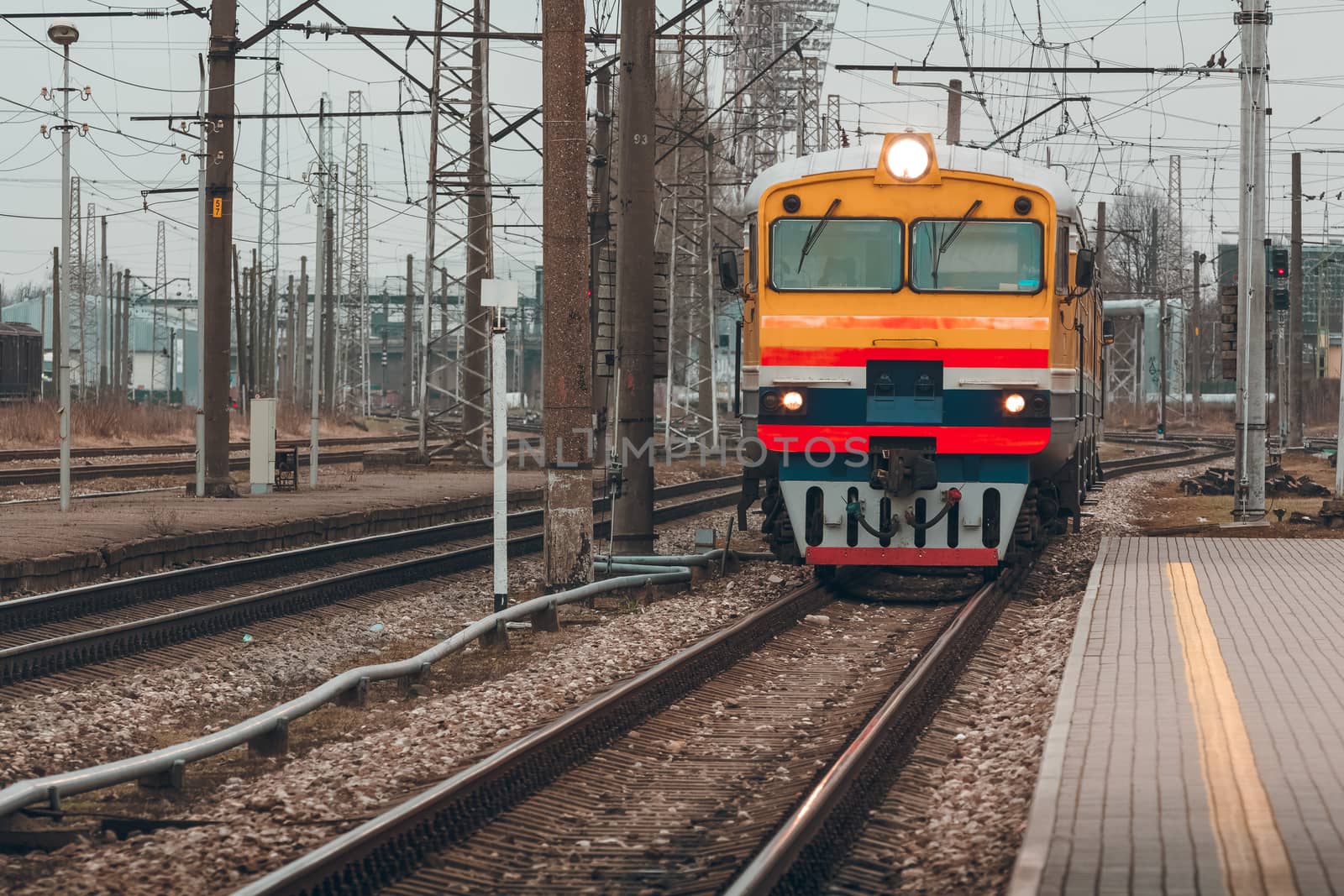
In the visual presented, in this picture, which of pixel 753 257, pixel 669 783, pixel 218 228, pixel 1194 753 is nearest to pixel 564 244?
pixel 753 257

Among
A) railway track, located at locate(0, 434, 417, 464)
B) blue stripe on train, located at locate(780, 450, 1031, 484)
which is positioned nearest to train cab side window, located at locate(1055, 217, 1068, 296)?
blue stripe on train, located at locate(780, 450, 1031, 484)

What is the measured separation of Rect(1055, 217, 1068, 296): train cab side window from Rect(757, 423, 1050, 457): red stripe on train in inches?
48.6

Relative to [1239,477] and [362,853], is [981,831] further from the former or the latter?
[1239,477]

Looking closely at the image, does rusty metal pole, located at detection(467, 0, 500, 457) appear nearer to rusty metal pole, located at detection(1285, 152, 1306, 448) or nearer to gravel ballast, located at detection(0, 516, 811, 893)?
gravel ballast, located at detection(0, 516, 811, 893)

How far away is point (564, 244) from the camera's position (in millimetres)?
13523

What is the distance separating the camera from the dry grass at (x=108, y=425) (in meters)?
38.9

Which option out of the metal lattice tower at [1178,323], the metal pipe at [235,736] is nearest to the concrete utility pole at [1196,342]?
the metal lattice tower at [1178,323]

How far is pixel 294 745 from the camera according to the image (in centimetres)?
855

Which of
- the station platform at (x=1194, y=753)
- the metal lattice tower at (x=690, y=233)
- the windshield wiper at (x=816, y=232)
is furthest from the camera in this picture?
the metal lattice tower at (x=690, y=233)

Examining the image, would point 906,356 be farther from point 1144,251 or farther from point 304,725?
point 1144,251

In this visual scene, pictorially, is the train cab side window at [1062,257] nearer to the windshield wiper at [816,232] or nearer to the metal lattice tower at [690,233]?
the windshield wiper at [816,232]

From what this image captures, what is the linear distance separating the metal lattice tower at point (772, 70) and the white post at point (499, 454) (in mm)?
35959

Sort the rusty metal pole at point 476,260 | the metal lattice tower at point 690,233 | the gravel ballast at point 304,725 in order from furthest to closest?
the metal lattice tower at point 690,233 → the rusty metal pole at point 476,260 → the gravel ballast at point 304,725

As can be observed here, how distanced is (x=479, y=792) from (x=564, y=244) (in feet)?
23.7
